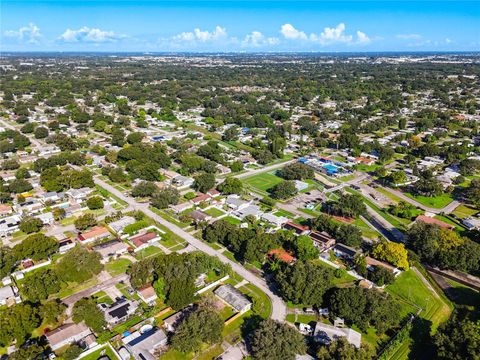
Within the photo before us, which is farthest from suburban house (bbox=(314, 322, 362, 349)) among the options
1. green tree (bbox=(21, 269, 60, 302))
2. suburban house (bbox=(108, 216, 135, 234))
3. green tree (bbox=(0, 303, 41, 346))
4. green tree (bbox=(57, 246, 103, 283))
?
suburban house (bbox=(108, 216, 135, 234))

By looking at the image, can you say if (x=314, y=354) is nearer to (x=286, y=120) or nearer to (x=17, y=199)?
(x=17, y=199)

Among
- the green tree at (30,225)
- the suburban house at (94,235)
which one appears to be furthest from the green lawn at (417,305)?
the green tree at (30,225)

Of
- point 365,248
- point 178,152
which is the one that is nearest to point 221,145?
point 178,152

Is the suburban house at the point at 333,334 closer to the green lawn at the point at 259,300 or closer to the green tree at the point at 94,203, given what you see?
the green lawn at the point at 259,300

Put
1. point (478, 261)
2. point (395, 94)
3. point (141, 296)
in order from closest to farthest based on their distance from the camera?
point (141, 296) → point (478, 261) → point (395, 94)

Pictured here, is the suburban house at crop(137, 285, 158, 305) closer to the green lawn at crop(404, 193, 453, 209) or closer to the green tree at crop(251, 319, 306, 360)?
the green tree at crop(251, 319, 306, 360)

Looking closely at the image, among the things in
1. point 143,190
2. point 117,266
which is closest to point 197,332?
point 117,266

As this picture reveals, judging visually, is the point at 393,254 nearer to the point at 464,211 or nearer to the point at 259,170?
the point at 464,211

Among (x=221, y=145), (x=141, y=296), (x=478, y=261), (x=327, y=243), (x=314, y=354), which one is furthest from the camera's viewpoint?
(x=221, y=145)
